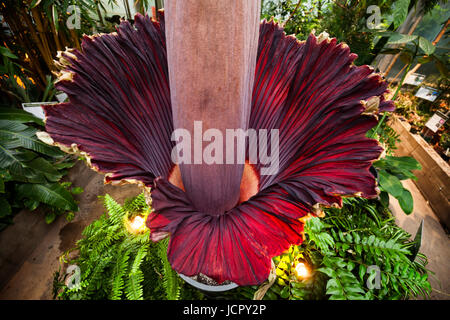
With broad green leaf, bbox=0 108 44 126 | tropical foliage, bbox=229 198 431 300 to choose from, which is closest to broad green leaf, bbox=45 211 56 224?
broad green leaf, bbox=0 108 44 126

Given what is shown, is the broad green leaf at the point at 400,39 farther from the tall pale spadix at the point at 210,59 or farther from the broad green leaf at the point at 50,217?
the broad green leaf at the point at 50,217

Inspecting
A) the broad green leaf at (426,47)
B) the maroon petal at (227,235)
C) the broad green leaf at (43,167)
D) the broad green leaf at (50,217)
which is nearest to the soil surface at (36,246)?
the broad green leaf at (50,217)

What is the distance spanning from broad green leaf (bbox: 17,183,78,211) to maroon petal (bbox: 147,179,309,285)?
135 cm

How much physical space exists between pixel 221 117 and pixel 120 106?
0.81 feet

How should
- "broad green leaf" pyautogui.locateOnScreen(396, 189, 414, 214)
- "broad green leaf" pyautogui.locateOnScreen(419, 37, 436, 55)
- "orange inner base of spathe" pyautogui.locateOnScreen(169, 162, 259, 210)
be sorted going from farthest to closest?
1. "broad green leaf" pyautogui.locateOnScreen(396, 189, 414, 214)
2. "broad green leaf" pyautogui.locateOnScreen(419, 37, 436, 55)
3. "orange inner base of spathe" pyautogui.locateOnScreen(169, 162, 259, 210)

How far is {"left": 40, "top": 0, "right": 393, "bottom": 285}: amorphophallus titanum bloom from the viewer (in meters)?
0.35

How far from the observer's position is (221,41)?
34 centimetres

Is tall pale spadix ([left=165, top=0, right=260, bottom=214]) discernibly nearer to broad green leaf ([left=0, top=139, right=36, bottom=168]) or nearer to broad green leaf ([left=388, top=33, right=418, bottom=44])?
broad green leaf ([left=388, top=33, right=418, bottom=44])

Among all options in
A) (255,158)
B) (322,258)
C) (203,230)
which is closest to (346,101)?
(255,158)

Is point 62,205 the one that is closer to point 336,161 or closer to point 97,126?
point 97,126

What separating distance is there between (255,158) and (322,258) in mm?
796

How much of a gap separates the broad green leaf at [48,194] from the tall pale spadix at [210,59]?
1357mm

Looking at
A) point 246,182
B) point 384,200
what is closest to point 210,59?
point 246,182

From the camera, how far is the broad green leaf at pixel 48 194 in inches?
55.1
